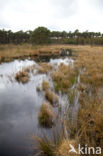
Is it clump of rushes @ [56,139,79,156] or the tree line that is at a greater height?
the tree line

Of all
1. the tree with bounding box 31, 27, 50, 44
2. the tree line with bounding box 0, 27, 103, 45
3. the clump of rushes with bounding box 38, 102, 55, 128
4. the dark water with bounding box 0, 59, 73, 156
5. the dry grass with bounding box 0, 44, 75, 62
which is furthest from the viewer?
the tree line with bounding box 0, 27, 103, 45

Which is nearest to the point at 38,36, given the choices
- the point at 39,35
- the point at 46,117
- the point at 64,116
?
the point at 39,35

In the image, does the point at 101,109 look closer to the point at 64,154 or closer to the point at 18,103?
the point at 64,154

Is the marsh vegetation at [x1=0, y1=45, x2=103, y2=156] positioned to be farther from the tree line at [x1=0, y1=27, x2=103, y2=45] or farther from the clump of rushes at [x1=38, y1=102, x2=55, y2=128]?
the tree line at [x1=0, y1=27, x2=103, y2=45]

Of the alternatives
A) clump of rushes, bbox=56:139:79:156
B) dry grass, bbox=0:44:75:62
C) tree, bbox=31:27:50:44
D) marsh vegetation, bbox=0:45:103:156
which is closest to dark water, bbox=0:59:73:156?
marsh vegetation, bbox=0:45:103:156

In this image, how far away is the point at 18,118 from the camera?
2.77 m

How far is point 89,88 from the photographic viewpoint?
3.86 metres

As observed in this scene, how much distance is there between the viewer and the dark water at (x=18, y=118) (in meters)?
2.01

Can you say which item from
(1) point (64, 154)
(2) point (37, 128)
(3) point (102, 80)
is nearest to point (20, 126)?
(2) point (37, 128)

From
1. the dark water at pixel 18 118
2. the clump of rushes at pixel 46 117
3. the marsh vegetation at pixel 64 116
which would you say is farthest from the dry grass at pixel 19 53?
the clump of rushes at pixel 46 117

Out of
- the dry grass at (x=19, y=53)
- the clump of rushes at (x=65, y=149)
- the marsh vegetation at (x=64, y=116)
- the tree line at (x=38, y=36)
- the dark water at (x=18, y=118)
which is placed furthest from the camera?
the tree line at (x=38, y=36)

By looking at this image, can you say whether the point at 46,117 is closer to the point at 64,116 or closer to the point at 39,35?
the point at 64,116

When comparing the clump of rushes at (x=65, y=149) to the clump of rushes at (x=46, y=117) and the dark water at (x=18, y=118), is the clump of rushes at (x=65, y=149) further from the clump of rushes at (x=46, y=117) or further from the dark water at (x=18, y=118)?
the clump of rushes at (x=46, y=117)

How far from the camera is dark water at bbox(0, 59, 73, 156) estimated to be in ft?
6.59
